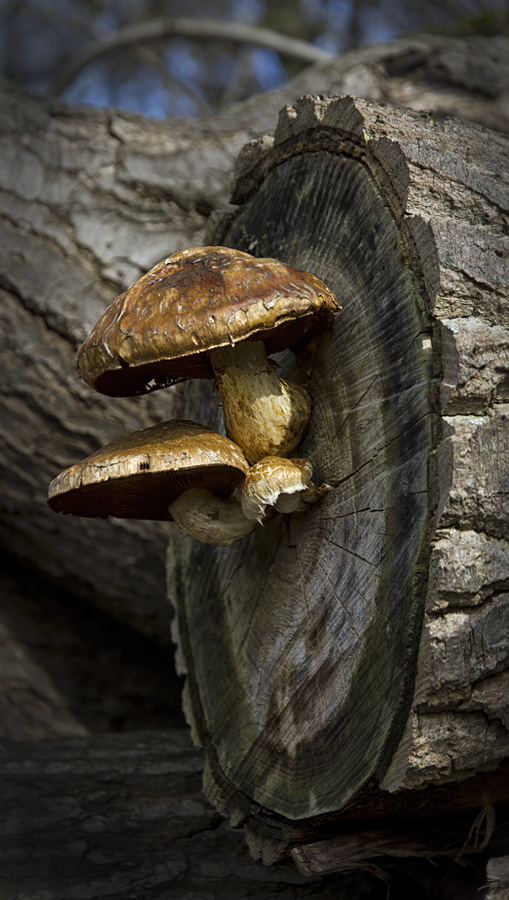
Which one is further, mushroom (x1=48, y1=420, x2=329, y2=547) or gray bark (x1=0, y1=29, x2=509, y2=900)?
gray bark (x1=0, y1=29, x2=509, y2=900)

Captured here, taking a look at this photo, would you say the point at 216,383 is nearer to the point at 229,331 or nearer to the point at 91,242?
the point at 229,331

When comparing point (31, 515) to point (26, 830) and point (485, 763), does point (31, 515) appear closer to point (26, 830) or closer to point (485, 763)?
point (26, 830)

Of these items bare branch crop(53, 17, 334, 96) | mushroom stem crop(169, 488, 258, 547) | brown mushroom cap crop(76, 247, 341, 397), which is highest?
bare branch crop(53, 17, 334, 96)

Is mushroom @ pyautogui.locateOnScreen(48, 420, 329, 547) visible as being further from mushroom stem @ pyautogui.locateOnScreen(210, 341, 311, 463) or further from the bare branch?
the bare branch

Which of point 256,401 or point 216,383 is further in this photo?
point 216,383

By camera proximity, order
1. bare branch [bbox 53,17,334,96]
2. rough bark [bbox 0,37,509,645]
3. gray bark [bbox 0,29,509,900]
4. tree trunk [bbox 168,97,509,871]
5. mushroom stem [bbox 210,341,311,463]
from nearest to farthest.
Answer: tree trunk [bbox 168,97,509,871] < mushroom stem [bbox 210,341,311,463] < gray bark [bbox 0,29,509,900] < rough bark [bbox 0,37,509,645] < bare branch [bbox 53,17,334,96]

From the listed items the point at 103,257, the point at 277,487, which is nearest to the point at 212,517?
the point at 277,487

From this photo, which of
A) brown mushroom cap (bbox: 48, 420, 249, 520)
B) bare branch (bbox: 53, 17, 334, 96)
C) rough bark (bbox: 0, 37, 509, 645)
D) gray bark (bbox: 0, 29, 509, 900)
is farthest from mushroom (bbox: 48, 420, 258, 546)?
bare branch (bbox: 53, 17, 334, 96)
